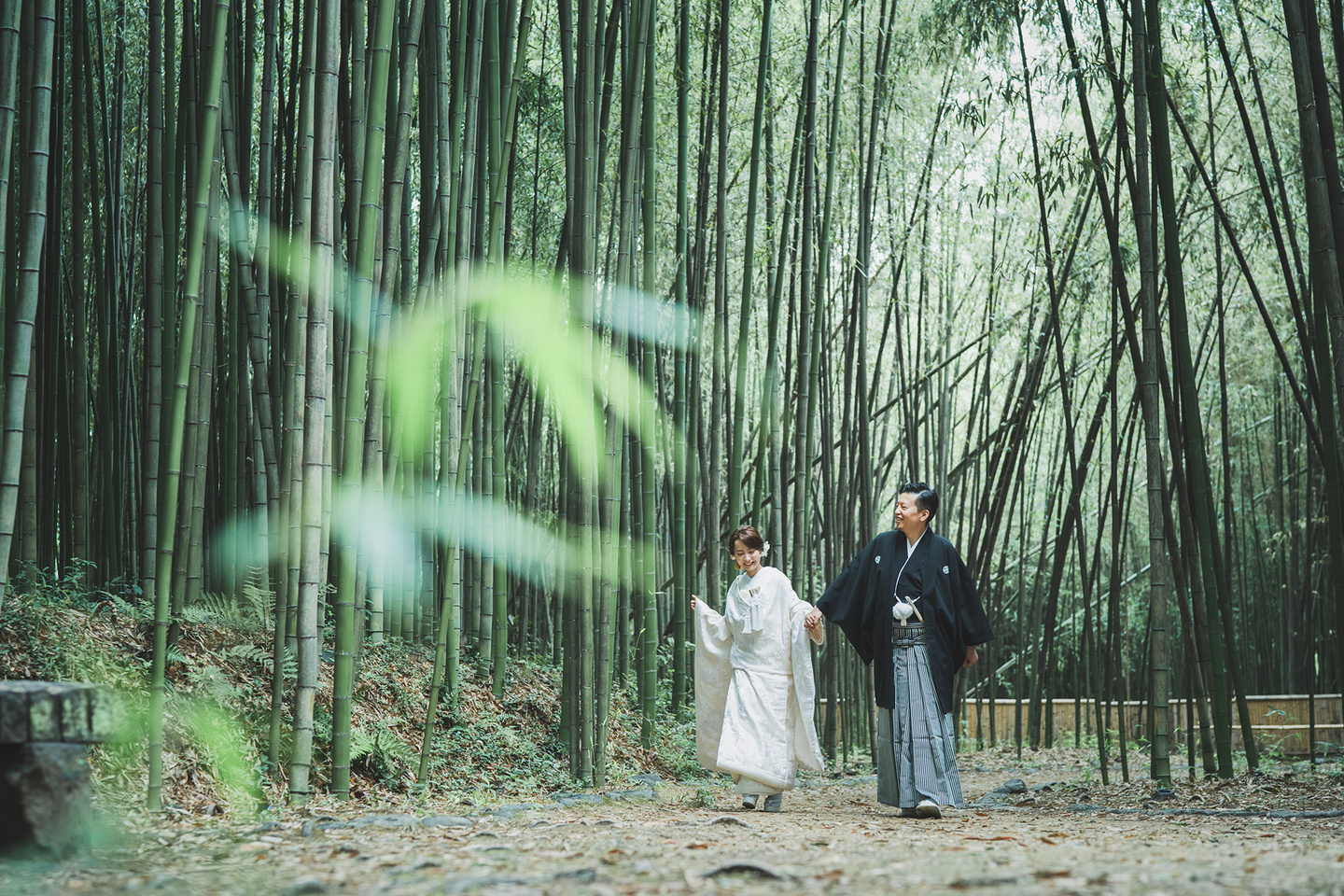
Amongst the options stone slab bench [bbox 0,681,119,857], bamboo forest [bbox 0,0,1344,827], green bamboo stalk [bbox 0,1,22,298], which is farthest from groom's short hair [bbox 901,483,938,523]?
green bamboo stalk [bbox 0,1,22,298]

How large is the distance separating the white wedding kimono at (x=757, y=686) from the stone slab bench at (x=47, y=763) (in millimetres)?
2296

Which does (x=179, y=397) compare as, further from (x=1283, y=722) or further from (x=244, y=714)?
(x=1283, y=722)

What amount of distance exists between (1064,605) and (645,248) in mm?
8962

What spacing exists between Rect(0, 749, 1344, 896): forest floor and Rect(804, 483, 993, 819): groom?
171 mm

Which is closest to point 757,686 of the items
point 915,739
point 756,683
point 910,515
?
point 756,683

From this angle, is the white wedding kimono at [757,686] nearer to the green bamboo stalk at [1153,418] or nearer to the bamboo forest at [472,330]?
the bamboo forest at [472,330]

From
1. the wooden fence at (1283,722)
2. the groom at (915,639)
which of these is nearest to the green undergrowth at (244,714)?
the groom at (915,639)

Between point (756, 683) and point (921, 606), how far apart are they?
2.26 ft

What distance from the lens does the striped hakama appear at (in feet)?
11.8

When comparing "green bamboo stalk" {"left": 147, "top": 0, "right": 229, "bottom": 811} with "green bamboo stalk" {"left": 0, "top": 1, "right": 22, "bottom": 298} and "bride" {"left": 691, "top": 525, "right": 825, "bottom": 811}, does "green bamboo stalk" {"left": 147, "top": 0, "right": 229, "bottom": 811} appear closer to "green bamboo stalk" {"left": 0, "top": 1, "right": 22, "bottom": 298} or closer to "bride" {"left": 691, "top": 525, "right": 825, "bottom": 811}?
"green bamboo stalk" {"left": 0, "top": 1, "right": 22, "bottom": 298}

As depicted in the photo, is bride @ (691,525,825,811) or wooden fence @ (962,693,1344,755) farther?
wooden fence @ (962,693,1344,755)

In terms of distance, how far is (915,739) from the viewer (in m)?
3.63

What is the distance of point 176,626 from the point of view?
3.08 m

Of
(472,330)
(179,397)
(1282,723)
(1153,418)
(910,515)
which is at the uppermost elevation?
(472,330)
